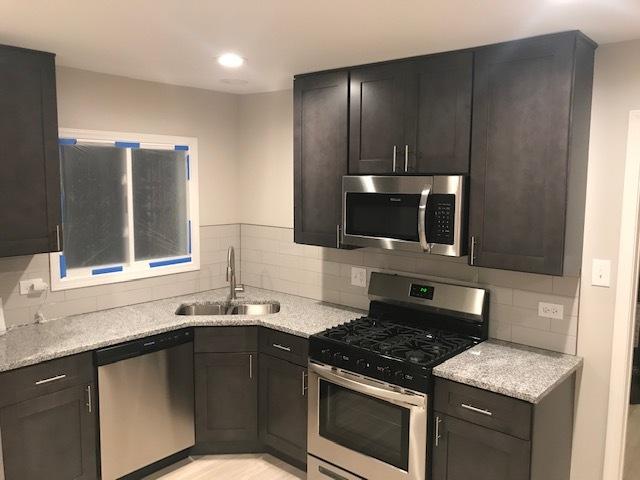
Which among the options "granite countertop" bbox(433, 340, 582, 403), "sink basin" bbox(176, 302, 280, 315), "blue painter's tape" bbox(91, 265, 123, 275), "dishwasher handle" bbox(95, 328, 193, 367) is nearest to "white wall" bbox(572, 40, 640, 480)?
"granite countertop" bbox(433, 340, 582, 403)

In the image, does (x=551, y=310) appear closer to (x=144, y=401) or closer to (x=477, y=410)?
(x=477, y=410)

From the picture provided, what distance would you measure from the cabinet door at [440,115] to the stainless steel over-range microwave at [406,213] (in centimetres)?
10

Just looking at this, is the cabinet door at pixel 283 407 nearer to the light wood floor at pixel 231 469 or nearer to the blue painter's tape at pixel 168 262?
the light wood floor at pixel 231 469

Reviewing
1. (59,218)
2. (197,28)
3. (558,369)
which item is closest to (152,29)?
(197,28)

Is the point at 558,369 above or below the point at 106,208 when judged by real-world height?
below

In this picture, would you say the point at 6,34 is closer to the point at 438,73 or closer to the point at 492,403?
the point at 438,73

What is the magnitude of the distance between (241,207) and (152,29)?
202 centimetres

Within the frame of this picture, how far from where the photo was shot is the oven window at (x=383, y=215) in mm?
2822

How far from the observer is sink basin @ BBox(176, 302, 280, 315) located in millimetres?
3754

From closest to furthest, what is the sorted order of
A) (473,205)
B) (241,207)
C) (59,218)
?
(473,205), (59,218), (241,207)

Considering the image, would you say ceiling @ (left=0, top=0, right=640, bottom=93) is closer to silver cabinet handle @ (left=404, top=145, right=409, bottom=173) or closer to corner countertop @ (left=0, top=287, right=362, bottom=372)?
silver cabinet handle @ (left=404, top=145, right=409, bottom=173)

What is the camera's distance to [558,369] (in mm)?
2467

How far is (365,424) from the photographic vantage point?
9.01 ft

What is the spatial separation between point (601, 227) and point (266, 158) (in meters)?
2.37
